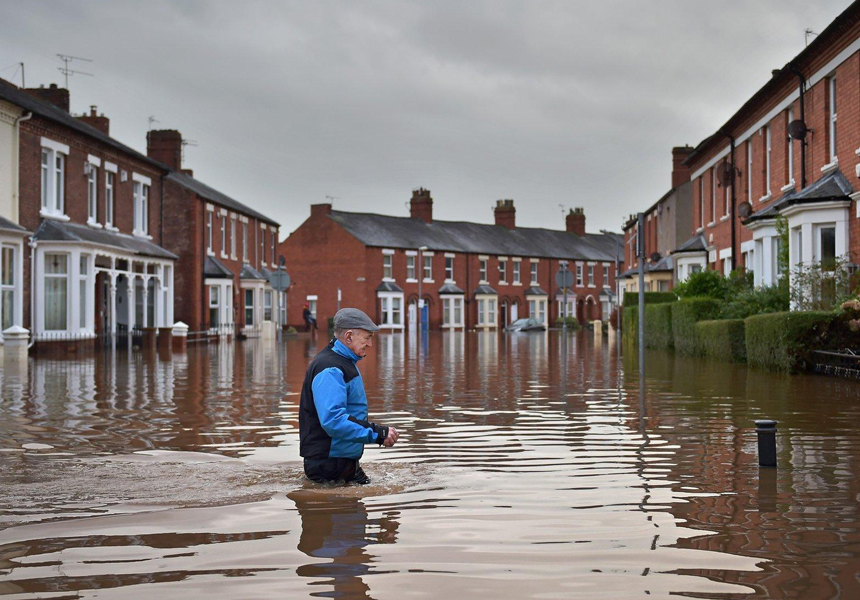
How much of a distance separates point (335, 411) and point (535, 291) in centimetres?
8087

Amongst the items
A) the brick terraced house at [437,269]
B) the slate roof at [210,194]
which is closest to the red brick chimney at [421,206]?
the brick terraced house at [437,269]

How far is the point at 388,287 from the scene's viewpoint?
74.4m

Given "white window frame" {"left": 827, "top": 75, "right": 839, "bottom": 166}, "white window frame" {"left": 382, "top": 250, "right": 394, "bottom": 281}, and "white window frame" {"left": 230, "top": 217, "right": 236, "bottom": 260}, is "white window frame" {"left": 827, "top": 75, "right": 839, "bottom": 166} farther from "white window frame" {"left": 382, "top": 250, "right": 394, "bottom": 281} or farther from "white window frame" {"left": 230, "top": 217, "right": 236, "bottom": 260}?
"white window frame" {"left": 382, "top": 250, "right": 394, "bottom": 281}

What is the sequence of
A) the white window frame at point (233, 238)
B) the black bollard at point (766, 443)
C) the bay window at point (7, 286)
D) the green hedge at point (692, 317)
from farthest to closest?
1. the white window frame at point (233, 238)
2. the bay window at point (7, 286)
3. the green hedge at point (692, 317)
4. the black bollard at point (766, 443)

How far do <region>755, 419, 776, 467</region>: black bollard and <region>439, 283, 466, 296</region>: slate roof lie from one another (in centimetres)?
7093

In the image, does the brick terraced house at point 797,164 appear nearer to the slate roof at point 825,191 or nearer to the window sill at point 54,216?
the slate roof at point 825,191

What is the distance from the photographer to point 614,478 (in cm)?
782

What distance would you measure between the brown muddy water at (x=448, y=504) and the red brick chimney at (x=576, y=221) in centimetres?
8513

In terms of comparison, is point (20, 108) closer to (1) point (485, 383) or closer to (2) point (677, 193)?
(1) point (485, 383)

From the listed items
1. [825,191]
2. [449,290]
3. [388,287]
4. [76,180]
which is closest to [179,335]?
[76,180]

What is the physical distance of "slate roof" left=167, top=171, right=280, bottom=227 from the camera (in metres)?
44.7

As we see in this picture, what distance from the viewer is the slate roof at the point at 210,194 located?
44.7 meters

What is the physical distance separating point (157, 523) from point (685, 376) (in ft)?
45.1

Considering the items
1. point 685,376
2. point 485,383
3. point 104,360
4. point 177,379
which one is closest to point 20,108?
point 104,360
